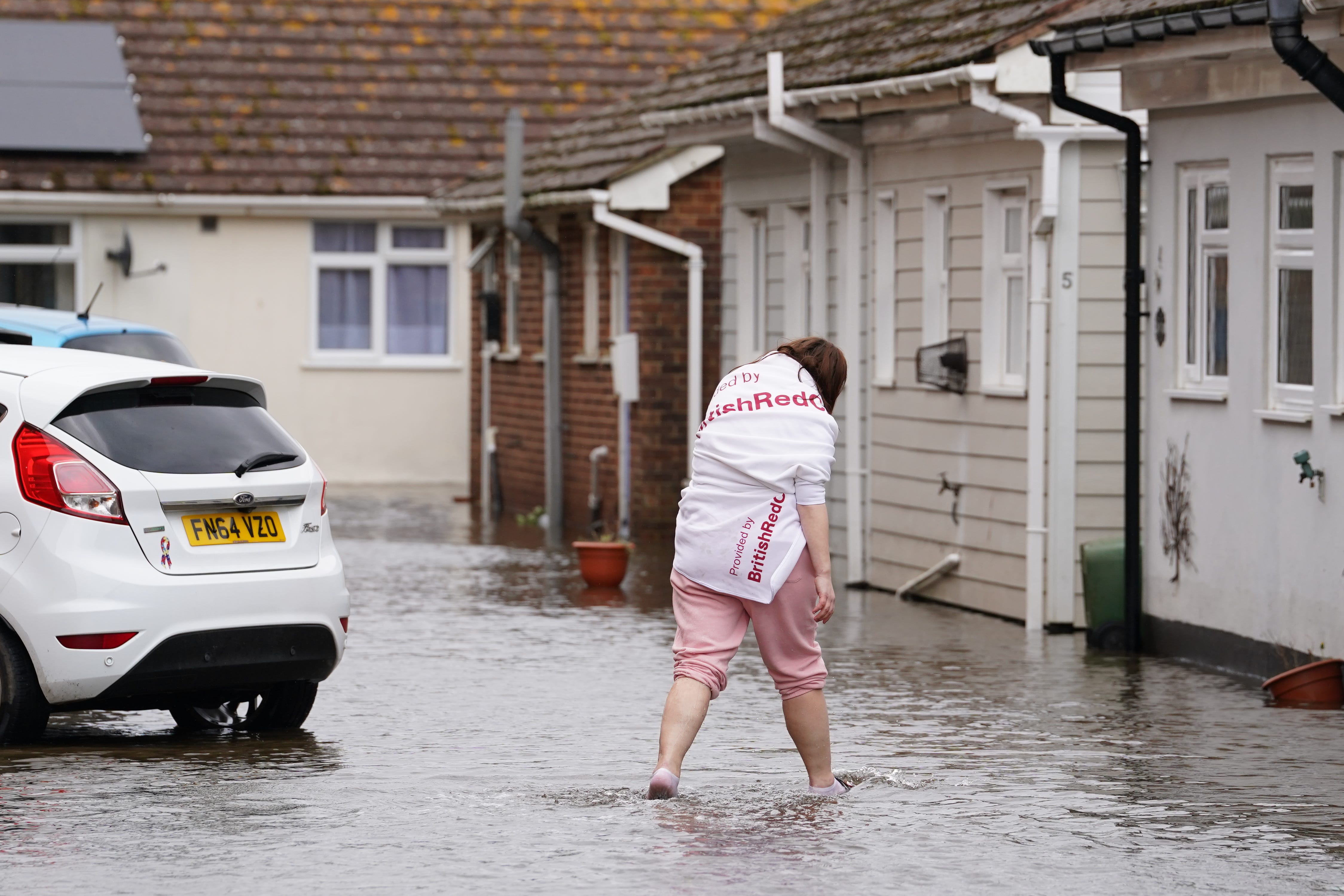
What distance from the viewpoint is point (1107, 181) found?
15422 mm

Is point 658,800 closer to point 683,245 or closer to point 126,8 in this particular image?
point 683,245

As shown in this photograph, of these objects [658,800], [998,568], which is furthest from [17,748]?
[998,568]

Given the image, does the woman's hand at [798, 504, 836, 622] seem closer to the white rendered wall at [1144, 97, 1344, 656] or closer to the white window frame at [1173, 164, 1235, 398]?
the white rendered wall at [1144, 97, 1344, 656]

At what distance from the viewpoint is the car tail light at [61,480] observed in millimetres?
9844

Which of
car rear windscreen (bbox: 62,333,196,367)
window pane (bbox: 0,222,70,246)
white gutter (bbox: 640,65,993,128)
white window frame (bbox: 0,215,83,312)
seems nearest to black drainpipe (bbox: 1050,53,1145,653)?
white gutter (bbox: 640,65,993,128)

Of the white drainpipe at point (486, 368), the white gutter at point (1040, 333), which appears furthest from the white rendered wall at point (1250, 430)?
the white drainpipe at point (486, 368)

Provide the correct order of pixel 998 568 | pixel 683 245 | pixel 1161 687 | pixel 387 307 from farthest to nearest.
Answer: pixel 387 307 → pixel 683 245 → pixel 998 568 → pixel 1161 687

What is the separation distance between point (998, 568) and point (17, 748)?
788 cm

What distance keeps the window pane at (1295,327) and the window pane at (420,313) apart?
21.0 meters

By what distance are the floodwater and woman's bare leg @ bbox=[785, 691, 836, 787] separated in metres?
0.13

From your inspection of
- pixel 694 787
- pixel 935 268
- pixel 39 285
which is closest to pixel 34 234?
pixel 39 285

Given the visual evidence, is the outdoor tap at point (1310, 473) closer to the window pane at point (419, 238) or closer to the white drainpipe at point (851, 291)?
the white drainpipe at point (851, 291)

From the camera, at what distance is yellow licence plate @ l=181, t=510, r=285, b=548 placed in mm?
10102

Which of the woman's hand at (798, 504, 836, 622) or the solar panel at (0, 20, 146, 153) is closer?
the woman's hand at (798, 504, 836, 622)
